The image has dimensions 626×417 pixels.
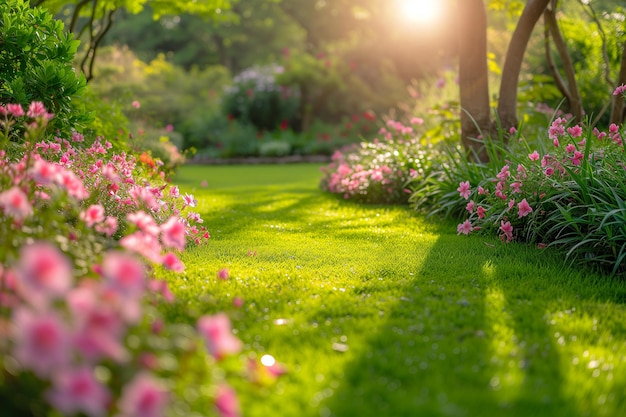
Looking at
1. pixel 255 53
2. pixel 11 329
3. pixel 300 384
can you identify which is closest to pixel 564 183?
pixel 300 384

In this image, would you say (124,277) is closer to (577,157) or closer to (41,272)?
(41,272)

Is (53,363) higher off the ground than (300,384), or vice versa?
(53,363)

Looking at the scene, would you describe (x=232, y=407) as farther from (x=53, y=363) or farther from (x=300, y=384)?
(x=300, y=384)

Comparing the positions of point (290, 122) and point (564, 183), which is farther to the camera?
point (290, 122)

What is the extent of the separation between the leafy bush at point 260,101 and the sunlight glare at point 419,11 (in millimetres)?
6675

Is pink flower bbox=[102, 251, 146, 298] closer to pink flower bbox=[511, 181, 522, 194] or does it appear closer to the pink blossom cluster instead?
the pink blossom cluster

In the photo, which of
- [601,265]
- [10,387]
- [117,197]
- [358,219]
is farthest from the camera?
[358,219]

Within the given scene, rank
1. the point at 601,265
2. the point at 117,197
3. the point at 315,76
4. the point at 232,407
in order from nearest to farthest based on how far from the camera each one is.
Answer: the point at 232,407, the point at 601,265, the point at 117,197, the point at 315,76

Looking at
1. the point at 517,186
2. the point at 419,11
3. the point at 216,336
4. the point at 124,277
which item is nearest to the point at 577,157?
the point at 517,186

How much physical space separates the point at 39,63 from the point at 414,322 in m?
3.64

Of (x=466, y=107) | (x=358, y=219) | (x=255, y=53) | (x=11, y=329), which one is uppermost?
(x=255, y=53)

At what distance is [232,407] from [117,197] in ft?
11.1

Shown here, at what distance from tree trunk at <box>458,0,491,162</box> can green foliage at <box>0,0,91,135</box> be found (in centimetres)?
415

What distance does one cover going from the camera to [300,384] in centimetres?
235
